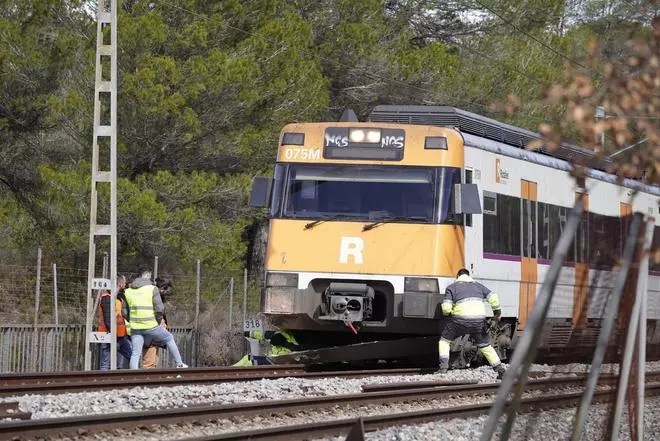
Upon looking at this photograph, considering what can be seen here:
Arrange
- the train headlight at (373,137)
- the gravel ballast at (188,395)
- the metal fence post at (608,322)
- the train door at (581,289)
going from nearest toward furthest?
1. the metal fence post at (608,322)
2. the train door at (581,289)
3. the gravel ballast at (188,395)
4. the train headlight at (373,137)

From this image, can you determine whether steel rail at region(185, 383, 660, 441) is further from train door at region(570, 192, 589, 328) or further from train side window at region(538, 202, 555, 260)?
train side window at region(538, 202, 555, 260)

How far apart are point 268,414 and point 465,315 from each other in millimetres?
5196

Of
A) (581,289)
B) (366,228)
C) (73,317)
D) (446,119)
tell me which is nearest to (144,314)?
(366,228)

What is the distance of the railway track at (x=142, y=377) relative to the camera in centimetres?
1356

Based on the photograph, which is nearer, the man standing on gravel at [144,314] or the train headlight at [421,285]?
the train headlight at [421,285]

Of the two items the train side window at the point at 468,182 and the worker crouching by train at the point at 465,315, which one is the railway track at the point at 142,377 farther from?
the train side window at the point at 468,182

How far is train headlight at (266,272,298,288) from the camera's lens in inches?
668

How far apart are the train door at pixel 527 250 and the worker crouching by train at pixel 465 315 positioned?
1.97 m

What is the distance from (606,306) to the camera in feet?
25.0

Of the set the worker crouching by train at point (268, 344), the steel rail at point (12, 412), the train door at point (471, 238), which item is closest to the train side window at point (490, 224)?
the train door at point (471, 238)

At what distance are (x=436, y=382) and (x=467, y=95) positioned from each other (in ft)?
57.0

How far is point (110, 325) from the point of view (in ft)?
64.6

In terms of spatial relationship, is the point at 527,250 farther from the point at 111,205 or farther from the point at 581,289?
the point at 581,289

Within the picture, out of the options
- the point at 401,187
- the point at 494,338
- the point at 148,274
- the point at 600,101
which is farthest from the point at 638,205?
the point at 600,101
